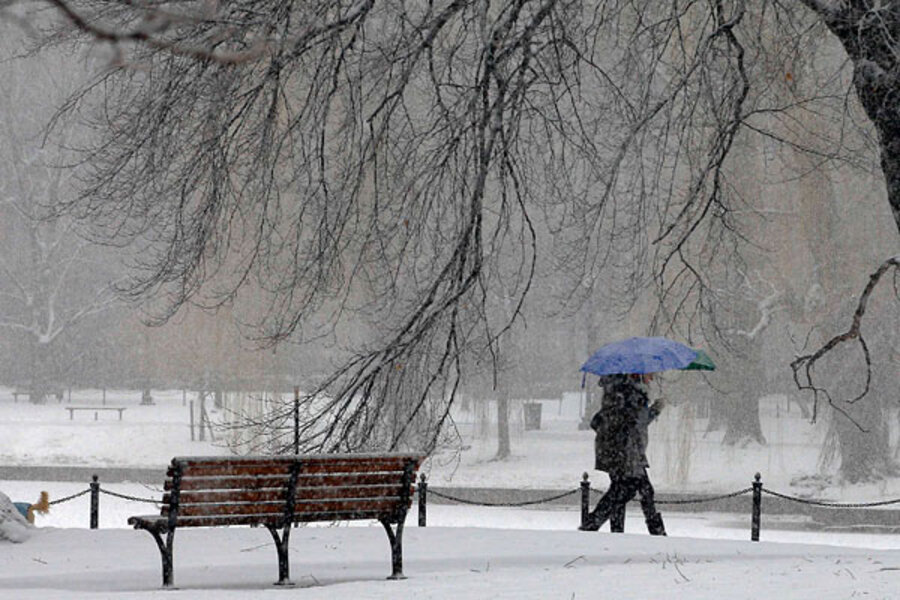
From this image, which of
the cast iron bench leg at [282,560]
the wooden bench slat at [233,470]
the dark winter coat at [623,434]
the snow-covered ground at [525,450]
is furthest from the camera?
the snow-covered ground at [525,450]

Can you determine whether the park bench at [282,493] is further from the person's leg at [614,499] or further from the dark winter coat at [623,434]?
the person's leg at [614,499]

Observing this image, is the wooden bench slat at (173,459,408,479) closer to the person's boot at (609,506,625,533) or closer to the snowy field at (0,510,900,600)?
the snowy field at (0,510,900,600)

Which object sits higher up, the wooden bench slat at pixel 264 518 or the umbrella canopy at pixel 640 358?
the umbrella canopy at pixel 640 358

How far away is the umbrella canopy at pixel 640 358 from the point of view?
12273 millimetres

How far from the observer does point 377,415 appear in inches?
405

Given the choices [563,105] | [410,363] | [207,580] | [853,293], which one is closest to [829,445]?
[853,293]

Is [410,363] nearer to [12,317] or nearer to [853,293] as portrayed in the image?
[853,293]

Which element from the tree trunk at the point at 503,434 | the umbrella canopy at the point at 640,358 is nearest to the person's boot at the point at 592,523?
the umbrella canopy at the point at 640,358

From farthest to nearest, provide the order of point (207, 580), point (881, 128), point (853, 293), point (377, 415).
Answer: point (853, 293), point (377, 415), point (881, 128), point (207, 580)

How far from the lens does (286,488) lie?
8.49 metres

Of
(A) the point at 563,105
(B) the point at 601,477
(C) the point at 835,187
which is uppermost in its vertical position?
(A) the point at 563,105

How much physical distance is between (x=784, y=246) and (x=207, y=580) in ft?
62.0

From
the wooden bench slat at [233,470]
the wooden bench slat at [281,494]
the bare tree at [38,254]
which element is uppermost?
the bare tree at [38,254]

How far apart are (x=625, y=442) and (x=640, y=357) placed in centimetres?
75
